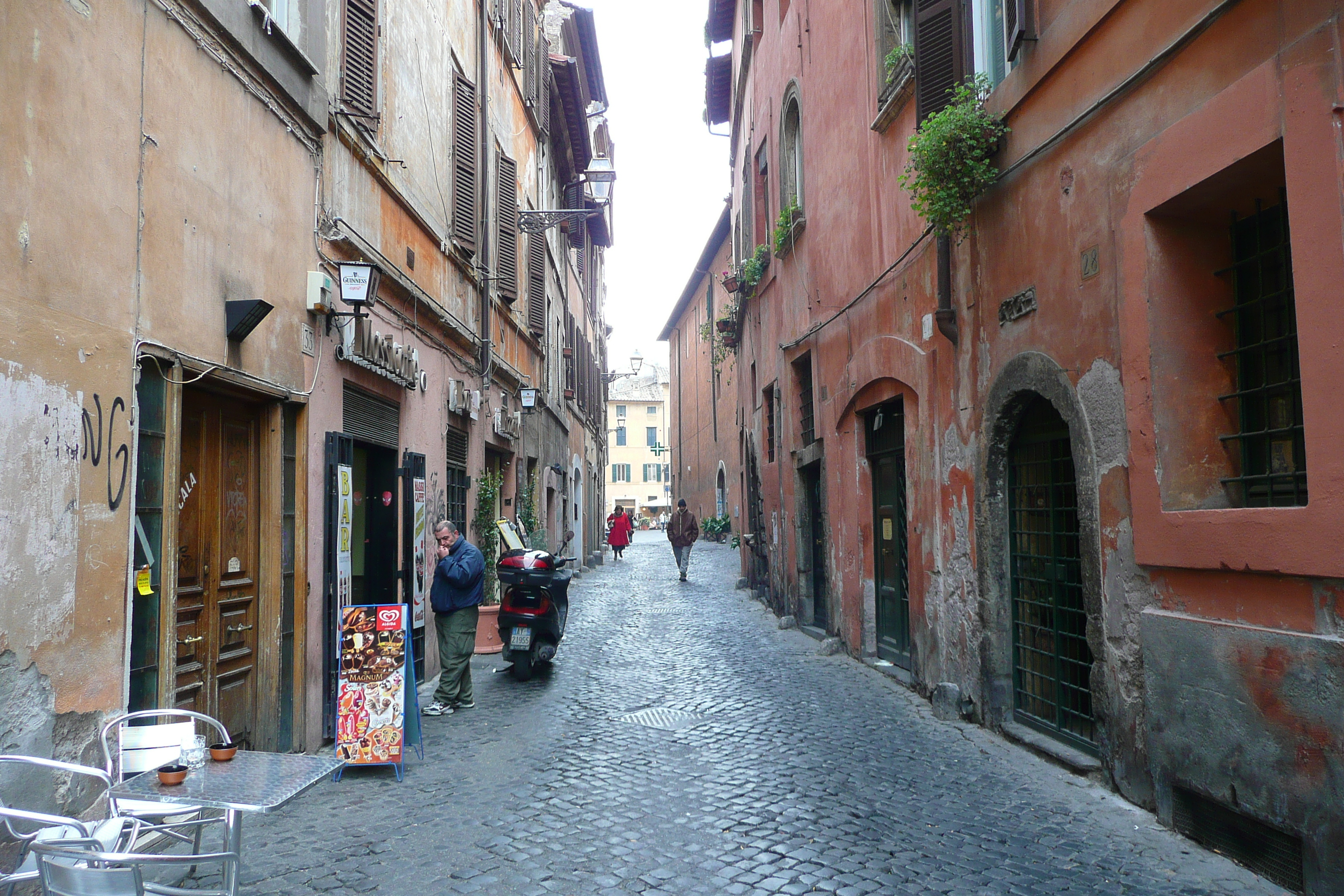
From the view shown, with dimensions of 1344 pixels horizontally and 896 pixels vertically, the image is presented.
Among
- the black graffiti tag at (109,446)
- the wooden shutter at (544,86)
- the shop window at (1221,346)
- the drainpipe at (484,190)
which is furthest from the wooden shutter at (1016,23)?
the wooden shutter at (544,86)

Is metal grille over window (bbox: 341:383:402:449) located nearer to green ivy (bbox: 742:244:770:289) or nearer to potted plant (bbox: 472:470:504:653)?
potted plant (bbox: 472:470:504:653)

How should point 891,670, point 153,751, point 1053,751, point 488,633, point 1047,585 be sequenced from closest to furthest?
point 153,751 → point 1053,751 → point 1047,585 → point 891,670 → point 488,633

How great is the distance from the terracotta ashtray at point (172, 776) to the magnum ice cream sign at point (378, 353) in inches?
154

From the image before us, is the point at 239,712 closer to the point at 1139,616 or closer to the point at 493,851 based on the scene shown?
the point at 493,851

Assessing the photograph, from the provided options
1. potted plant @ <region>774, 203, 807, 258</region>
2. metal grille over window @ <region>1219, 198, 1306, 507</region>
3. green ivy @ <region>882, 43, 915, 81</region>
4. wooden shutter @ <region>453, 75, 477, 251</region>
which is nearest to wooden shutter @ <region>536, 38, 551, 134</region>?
potted plant @ <region>774, 203, 807, 258</region>

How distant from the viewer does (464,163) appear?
10703 millimetres

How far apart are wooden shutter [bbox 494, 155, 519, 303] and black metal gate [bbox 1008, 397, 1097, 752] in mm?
7928

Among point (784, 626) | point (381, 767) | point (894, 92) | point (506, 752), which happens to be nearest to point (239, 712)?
point (381, 767)

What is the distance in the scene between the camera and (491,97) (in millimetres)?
12586

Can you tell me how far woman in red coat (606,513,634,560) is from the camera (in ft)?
93.6

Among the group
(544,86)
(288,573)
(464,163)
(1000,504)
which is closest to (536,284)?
(544,86)

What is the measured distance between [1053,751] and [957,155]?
3842mm

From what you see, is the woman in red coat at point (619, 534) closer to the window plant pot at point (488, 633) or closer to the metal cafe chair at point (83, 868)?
the window plant pot at point (488, 633)

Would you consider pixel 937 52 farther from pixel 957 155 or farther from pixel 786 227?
pixel 786 227
